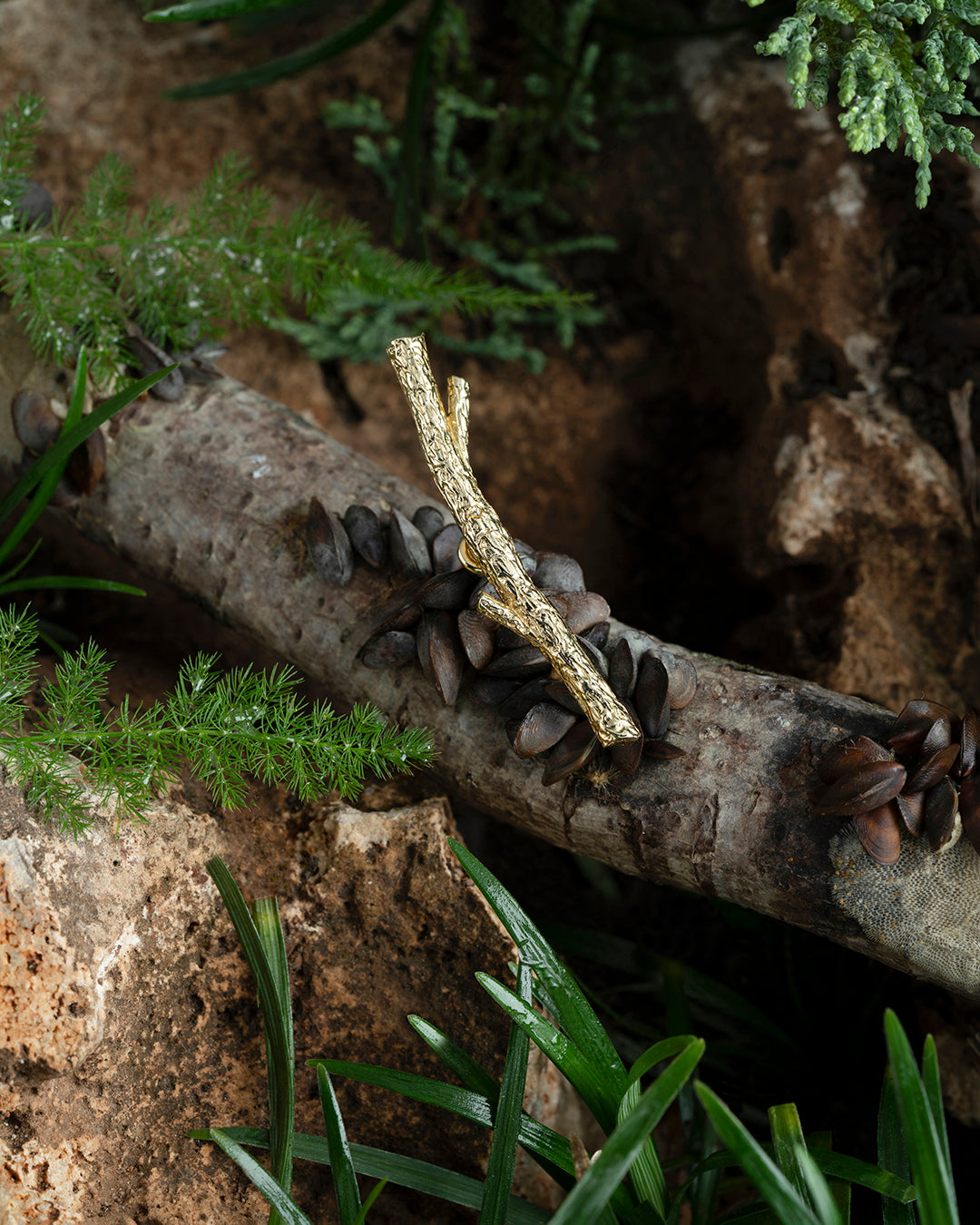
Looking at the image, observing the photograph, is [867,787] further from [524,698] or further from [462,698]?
[462,698]

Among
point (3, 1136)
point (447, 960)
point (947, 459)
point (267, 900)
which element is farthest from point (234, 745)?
point (947, 459)

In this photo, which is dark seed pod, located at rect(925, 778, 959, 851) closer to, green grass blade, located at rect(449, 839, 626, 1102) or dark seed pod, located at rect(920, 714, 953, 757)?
dark seed pod, located at rect(920, 714, 953, 757)

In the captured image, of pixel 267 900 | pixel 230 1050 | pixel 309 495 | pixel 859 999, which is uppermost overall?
pixel 309 495

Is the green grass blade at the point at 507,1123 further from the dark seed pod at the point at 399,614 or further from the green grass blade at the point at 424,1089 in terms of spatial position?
the dark seed pod at the point at 399,614

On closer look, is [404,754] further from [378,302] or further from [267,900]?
[378,302]

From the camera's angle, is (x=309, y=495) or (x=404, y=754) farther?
(x=309, y=495)

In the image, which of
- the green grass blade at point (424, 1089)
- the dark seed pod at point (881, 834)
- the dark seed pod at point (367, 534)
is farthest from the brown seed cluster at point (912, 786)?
the dark seed pod at point (367, 534)
